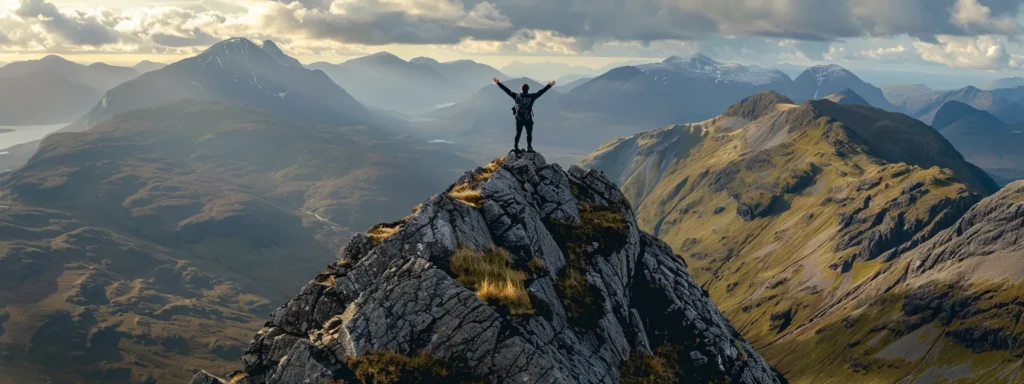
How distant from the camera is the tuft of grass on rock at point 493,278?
24219 mm

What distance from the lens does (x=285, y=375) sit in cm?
2345

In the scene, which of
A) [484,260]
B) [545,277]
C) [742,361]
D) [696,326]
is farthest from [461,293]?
[742,361]

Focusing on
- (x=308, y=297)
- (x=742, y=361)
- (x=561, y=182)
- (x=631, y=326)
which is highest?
(x=561, y=182)

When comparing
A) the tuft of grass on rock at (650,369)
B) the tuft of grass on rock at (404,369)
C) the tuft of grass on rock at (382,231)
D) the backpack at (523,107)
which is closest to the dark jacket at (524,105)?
the backpack at (523,107)

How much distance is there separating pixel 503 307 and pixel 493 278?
1777 mm

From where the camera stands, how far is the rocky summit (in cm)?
2291

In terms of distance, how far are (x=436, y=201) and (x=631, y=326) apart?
10388 mm

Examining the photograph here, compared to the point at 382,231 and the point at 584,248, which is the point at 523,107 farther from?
the point at 382,231

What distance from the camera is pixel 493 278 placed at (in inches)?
1006

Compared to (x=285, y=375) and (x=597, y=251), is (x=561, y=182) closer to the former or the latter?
(x=597, y=251)

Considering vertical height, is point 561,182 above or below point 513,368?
above

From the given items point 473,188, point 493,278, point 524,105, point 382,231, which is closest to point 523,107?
point 524,105

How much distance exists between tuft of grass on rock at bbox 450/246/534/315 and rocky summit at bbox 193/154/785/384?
0.19ft

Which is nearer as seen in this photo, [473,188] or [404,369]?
[404,369]
